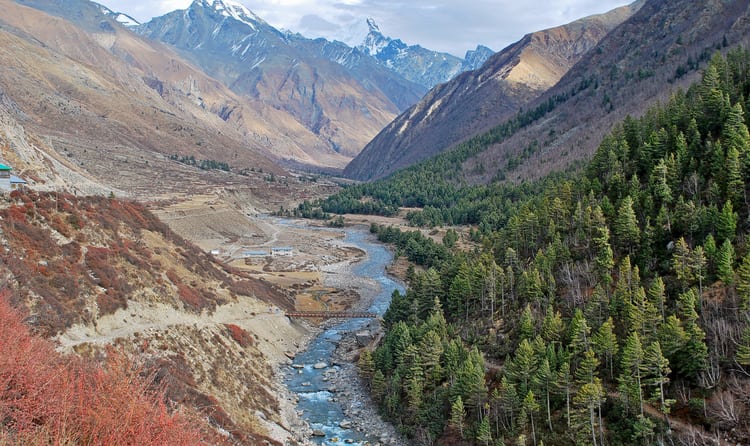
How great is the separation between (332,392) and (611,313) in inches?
1201

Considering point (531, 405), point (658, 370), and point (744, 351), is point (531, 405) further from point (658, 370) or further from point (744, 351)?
point (744, 351)

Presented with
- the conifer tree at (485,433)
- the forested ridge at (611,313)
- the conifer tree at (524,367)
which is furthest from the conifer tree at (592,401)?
the conifer tree at (485,433)

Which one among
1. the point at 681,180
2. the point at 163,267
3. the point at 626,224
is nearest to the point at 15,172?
the point at 163,267

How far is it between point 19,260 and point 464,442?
132 ft

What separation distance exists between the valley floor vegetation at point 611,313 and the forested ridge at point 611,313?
0.15 meters

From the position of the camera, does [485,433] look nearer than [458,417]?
Yes

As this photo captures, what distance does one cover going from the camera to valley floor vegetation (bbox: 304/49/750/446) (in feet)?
138

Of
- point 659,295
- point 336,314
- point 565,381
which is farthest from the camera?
Answer: point 336,314

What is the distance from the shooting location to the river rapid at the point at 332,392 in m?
53.0

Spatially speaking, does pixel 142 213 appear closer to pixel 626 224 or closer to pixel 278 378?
pixel 278 378

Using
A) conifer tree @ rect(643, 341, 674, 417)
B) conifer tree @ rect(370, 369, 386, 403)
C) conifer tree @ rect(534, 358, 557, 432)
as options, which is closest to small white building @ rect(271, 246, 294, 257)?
conifer tree @ rect(370, 369, 386, 403)

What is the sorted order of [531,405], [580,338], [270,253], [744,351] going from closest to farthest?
[744,351] < [531,405] < [580,338] < [270,253]

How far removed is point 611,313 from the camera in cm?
5022

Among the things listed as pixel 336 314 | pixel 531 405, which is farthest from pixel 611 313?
pixel 336 314
